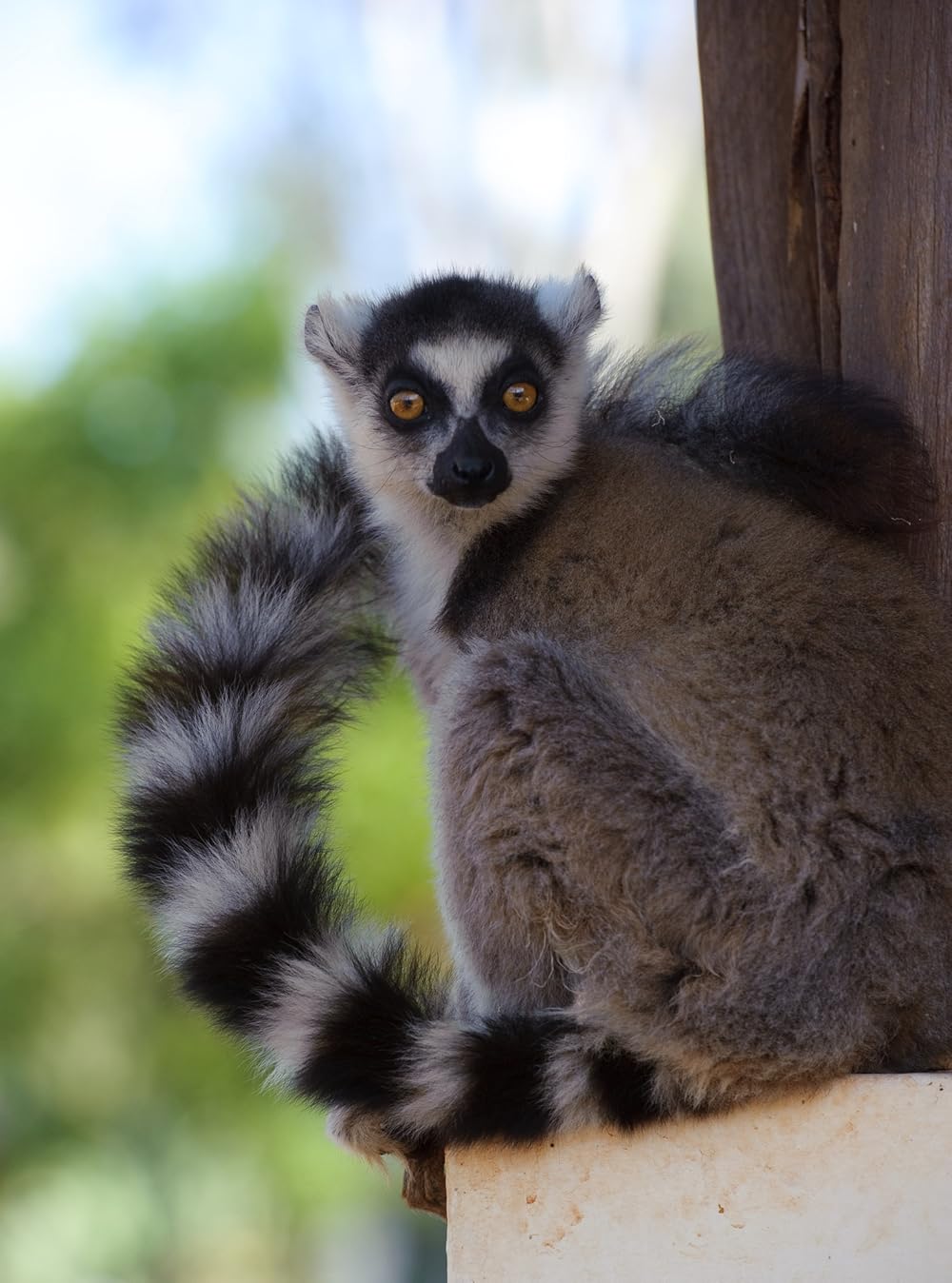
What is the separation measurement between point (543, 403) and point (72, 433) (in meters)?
6.71

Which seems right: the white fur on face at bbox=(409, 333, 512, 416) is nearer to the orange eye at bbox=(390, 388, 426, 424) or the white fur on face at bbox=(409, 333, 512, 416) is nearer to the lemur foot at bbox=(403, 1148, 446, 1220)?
the orange eye at bbox=(390, 388, 426, 424)

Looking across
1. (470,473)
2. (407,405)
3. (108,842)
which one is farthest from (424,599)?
(108,842)

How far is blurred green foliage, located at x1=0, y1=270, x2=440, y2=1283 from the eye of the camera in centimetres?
912

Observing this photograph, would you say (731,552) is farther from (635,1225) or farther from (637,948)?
(635,1225)

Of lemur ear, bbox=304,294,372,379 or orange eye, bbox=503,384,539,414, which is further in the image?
lemur ear, bbox=304,294,372,379

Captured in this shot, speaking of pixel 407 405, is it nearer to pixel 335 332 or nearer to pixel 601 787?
pixel 335 332

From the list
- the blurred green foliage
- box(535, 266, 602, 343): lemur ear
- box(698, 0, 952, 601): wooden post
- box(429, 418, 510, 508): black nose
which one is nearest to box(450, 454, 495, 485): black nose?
box(429, 418, 510, 508): black nose

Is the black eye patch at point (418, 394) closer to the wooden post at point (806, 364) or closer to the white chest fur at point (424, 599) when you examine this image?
the white chest fur at point (424, 599)

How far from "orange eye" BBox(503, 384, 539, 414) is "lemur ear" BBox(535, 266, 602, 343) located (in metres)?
0.29

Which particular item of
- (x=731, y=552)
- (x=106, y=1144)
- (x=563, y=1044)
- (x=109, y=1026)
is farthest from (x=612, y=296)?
(x=563, y=1044)

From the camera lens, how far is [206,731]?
296 centimetres

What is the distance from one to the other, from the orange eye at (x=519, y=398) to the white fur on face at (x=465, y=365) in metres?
0.07

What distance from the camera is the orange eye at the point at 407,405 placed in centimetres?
356

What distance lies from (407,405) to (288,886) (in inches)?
52.6
